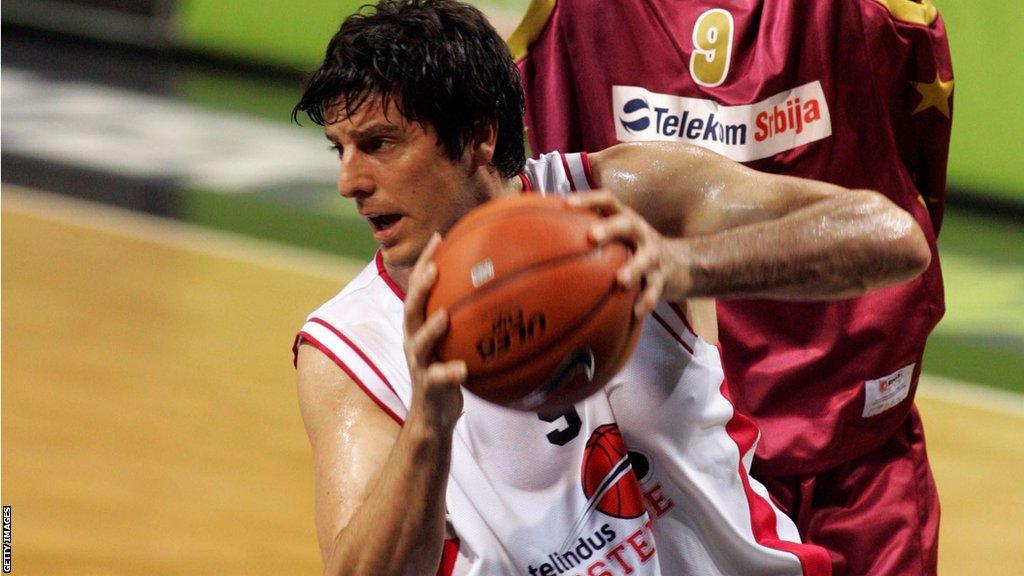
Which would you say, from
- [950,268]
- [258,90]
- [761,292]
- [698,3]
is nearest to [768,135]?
[698,3]

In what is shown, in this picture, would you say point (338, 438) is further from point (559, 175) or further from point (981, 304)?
point (981, 304)

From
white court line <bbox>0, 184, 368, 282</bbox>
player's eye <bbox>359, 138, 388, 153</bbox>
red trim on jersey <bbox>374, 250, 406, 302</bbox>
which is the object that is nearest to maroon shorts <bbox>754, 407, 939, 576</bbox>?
red trim on jersey <bbox>374, 250, 406, 302</bbox>

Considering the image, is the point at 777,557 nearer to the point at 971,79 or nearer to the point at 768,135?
the point at 768,135

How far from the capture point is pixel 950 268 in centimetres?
674

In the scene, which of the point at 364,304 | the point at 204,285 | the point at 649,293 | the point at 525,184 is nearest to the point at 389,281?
the point at 364,304

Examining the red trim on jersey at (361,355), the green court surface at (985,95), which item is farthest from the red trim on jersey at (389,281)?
the green court surface at (985,95)

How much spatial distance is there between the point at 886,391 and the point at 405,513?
1397 mm

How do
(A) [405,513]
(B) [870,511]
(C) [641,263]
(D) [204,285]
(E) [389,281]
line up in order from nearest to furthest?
(C) [641,263] < (A) [405,513] < (E) [389,281] < (B) [870,511] < (D) [204,285]

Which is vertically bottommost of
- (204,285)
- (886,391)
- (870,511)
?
(204,285)

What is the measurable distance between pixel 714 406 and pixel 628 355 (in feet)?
1.81

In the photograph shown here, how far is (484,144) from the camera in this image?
2619 mm

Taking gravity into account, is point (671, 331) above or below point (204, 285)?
above

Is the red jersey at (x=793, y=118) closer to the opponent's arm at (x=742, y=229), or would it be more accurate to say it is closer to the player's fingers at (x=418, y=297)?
the opponent's arm at (x=742, y=229)

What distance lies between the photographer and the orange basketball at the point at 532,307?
2.09 metres
